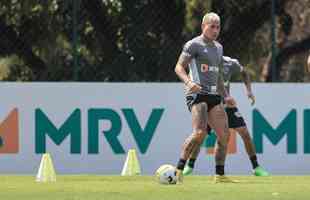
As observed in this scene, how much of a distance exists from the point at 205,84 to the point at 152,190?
199 cm

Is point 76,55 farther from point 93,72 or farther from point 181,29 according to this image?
point 181,29

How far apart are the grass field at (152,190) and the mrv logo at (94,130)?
4.31m

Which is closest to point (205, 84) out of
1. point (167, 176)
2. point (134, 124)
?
point (167, 176)

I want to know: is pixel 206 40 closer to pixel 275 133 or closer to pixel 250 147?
pixel 250 147

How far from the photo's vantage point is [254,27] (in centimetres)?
1923

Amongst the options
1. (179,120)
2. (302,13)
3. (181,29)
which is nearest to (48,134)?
(179,120)

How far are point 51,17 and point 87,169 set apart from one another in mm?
3468

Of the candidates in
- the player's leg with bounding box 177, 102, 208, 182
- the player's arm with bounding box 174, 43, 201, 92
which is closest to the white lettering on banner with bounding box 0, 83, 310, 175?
the player's leg with bounding box 177, 102, 208, 182

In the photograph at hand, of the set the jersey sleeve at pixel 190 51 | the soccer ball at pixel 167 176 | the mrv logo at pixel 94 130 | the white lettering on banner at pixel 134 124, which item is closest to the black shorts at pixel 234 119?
the white lettering on banner at pixel 134 124

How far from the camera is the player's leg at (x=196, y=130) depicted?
40.0ft

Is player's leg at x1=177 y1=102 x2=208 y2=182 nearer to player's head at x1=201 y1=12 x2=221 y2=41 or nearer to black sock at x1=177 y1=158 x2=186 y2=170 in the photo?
black sock at x1=177 y1=158 x2=186 y2=170

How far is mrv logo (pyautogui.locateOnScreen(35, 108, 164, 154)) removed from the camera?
55.9ft

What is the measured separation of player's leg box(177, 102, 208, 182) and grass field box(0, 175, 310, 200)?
0.31 meters

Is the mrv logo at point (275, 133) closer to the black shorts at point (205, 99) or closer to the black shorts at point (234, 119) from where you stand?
the black shorts at point (234, 119)
